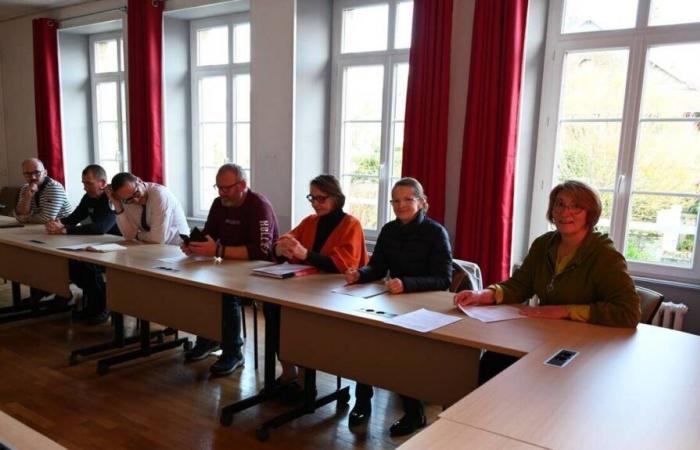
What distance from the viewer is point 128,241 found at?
3750 mm

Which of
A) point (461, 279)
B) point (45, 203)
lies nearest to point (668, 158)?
point (461, 279)

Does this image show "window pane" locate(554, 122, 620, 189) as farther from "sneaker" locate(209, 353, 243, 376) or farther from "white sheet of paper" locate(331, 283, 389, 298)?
"sneaker" locate(209, 353, 243, 376)

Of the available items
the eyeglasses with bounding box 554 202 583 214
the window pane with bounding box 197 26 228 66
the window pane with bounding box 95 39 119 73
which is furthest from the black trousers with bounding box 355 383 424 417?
the window pane with bounding box 95 39 119 73

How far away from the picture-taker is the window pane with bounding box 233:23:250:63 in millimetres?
5262

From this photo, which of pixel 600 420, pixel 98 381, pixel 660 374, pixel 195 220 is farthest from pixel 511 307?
pixel 195 220

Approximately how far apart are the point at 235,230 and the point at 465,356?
1.88 metres

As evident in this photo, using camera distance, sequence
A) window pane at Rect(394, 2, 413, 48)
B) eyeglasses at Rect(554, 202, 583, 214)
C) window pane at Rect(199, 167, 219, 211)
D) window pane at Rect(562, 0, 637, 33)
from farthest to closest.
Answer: window pane at Rect(199, 167, 219, 211), window pane at Rect(394, 2, 413, 48), window pane at Rect(562, 0, 637, 33), eyeglasses at Rect(554, 202, 583, 214)

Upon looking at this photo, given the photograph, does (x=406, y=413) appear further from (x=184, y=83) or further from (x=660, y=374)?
(x=184, y=83)

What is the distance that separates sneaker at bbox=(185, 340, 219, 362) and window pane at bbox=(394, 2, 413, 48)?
9.08ft

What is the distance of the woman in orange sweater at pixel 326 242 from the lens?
2836 mm

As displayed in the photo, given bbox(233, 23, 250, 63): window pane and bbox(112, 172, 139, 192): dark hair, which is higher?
bbox(233, 23, 250, 63): window pane

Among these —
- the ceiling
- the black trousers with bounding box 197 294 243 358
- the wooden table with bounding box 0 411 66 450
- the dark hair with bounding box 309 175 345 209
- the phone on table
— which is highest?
the ceiling

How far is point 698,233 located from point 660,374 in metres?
2.14

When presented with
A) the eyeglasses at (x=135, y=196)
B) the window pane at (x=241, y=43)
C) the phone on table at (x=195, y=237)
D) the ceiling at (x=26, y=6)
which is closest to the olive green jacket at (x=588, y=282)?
the phone on table at (x=195, y=237)
